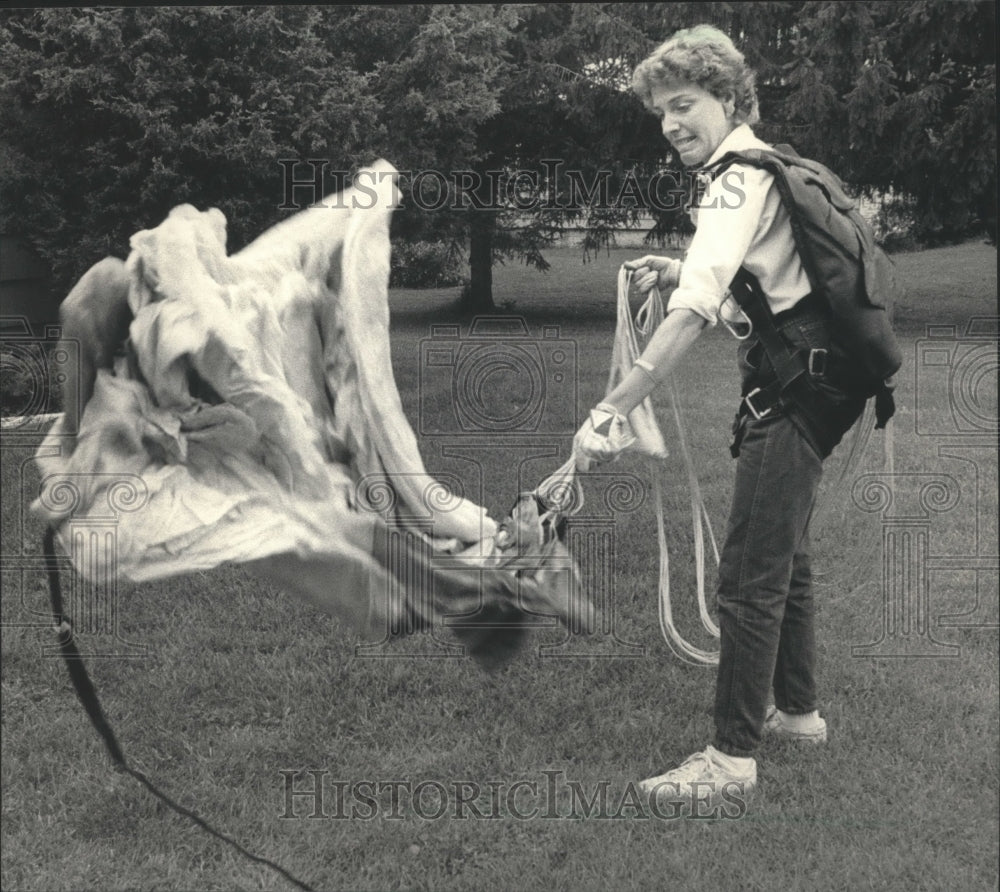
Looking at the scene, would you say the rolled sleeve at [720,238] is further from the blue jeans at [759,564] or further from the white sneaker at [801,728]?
the white sneaker at [801,728]

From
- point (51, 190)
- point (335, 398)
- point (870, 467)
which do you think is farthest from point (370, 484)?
point (870, 467)

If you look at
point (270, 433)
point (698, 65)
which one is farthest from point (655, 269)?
Answer: point (270, 433)

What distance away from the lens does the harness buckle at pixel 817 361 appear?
2393 millimetres

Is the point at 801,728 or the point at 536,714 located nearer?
the point at 801,728

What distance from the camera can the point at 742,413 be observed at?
2.58 meters

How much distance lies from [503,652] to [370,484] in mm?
454

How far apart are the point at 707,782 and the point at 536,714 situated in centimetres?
54

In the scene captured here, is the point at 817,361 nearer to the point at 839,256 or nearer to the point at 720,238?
the point at 839,256

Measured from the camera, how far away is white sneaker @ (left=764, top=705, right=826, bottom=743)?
2.91 meters


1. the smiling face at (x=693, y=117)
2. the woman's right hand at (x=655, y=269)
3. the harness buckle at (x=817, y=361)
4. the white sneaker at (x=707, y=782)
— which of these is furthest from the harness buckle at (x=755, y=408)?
the white sneaker at (x=707, y=782)

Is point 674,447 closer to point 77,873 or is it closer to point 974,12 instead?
point 974,12

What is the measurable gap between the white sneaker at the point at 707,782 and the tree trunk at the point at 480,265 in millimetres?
1248

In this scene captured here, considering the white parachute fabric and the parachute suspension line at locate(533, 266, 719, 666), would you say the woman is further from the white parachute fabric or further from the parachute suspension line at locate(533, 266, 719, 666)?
the white parachute fabric

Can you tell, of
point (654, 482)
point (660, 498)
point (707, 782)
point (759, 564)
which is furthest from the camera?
point (660, 498)
